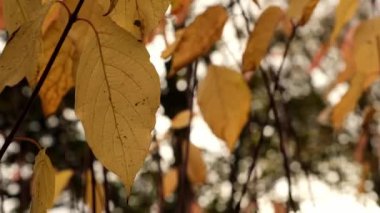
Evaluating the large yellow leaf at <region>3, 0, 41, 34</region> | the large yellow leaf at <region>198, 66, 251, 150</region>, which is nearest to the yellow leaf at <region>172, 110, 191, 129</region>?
the large yellow leaf at <region>198, 66, 251, 150</region>

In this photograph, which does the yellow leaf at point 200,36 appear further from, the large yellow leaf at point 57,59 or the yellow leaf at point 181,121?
the yellow leaf at point 181,121

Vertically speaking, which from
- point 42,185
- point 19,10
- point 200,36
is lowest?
point 42,185

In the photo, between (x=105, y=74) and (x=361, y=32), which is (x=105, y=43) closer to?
(x=105, y=74)

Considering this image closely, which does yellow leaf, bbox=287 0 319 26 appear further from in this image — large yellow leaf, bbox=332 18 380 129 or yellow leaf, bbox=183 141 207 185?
yellow leaf, bbox=183 141 207 185

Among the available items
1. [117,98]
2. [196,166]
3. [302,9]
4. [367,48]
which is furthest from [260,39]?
[196,166]

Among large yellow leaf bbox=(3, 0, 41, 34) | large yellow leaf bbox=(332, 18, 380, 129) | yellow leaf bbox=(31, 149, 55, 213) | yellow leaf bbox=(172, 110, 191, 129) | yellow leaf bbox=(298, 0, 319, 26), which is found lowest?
yellow leaf bbox=(31, 149, 55, 213)

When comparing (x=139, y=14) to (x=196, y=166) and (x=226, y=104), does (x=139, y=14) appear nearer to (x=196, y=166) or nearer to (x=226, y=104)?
(x=226, y=104)

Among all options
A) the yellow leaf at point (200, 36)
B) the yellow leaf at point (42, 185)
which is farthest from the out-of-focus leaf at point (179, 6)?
the yellow leaf at point (42, 185)

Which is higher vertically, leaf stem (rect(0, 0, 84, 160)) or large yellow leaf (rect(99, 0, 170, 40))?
large yellow leaf (rect(99, 0, 170, 40))
